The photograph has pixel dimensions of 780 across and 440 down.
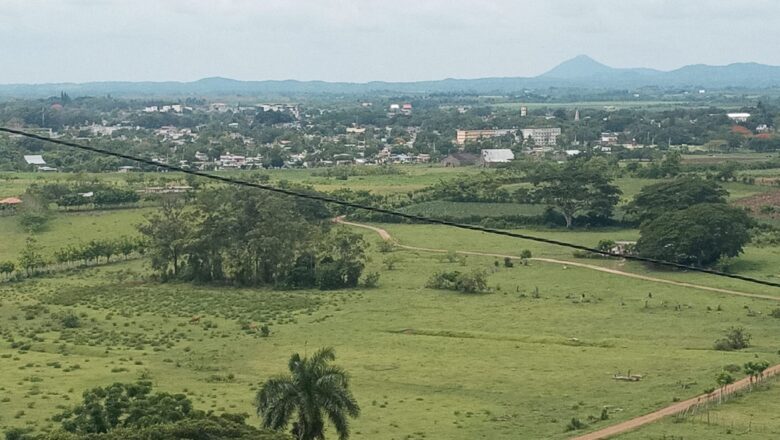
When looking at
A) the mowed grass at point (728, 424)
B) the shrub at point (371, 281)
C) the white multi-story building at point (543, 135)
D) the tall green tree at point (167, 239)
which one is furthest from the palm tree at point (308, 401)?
the white multi-story building at point (543, 135)

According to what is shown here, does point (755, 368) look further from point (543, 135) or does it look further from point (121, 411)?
point (543, 135)

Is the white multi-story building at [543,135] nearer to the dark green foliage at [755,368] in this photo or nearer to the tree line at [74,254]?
the tree line at [74,254]

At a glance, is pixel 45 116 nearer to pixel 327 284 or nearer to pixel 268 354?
pixel 327 284

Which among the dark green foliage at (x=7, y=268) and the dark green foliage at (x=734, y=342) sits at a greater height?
the dark green foliage at (x=734, y=342)

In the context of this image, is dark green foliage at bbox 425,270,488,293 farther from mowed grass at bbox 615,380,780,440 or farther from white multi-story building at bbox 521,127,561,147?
white multi-story building at bbox 521,127,561,147

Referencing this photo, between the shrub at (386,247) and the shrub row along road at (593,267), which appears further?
the shrub at (386,247)

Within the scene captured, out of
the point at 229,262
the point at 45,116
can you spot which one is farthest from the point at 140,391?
the point at 45,116
